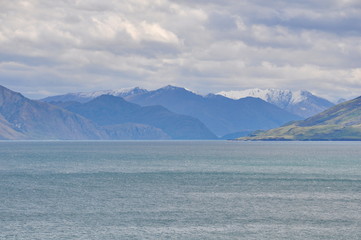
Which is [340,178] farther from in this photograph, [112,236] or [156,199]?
[112,236]

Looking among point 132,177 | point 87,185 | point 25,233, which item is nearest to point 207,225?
point 25,233

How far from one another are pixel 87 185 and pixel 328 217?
6926 cm

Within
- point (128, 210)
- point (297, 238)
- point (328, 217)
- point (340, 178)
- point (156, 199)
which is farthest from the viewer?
point (340, 178)

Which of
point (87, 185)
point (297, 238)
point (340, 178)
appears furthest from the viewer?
point (340, 178)

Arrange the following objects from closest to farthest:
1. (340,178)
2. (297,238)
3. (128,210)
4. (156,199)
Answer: (297,238) < (128,210) < (156,199) < (340,178)

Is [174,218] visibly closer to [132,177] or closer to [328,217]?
[328,217]

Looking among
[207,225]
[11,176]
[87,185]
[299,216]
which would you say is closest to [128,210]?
[207,225]

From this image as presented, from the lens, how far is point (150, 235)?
79125 mm

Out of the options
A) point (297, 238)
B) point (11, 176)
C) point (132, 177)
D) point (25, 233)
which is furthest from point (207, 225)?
point (11, 176)

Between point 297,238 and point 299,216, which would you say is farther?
point 299,216

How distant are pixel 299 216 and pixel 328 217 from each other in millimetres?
4805

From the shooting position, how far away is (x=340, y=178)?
16125cm

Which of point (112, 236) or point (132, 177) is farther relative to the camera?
point (132, 177)

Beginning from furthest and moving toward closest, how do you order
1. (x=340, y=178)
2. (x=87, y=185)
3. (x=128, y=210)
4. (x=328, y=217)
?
(x=340, y=178), (x=87, y=185), (x=128, y=210), (x=328, y=217)
